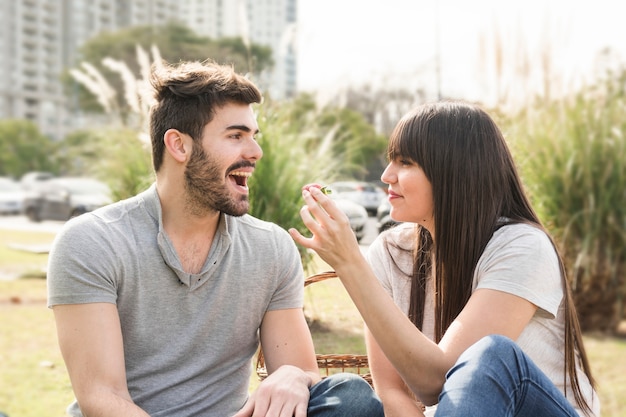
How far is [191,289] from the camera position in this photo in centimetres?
188

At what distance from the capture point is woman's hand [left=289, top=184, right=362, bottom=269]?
5.50ft

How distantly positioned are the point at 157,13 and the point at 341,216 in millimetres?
91103

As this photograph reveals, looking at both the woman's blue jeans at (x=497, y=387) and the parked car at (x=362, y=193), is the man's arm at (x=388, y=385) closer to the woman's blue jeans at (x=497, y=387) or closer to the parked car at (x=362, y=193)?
the woman's blue jeans at (x=497, y=387)

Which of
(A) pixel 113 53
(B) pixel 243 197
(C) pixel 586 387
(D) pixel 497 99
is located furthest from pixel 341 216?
(A) pixel 113 53

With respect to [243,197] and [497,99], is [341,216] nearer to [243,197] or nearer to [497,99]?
[243,197]

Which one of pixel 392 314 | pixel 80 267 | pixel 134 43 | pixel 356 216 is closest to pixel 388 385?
pixel 392 314

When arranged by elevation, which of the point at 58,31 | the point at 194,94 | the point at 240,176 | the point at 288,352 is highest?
the point at 58,31

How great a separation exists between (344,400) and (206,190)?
698 millimetres

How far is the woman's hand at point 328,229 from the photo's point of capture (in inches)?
66.0

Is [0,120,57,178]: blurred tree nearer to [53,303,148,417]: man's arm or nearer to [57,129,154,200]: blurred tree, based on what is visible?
[57,129,154,200]: blurred tree

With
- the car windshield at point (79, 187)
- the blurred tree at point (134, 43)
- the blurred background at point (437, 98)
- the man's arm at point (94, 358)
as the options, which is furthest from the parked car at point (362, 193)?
the blurred tree at point (134, 43)

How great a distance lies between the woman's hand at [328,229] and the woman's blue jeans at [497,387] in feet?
1.20

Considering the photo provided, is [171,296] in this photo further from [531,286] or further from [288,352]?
[531,286]

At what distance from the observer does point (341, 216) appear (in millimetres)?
1685
